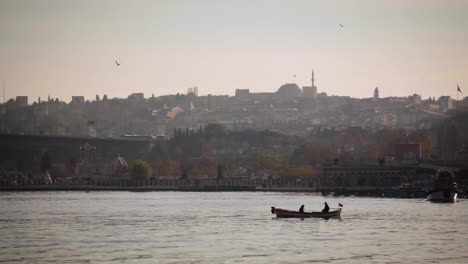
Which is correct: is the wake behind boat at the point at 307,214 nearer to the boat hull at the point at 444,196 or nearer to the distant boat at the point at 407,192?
the boat hull at the point at 444,196

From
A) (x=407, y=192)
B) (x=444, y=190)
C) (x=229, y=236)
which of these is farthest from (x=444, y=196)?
(x=229, y=236)

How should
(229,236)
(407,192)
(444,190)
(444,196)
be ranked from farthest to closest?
1. (407,192)
2. (444,196)
3. (444,190)
4. (229,236)

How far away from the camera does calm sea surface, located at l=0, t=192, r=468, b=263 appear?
8406 cm

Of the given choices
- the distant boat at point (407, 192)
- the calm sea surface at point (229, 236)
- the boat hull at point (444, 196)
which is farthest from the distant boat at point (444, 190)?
the distant boat at point (407, 192)

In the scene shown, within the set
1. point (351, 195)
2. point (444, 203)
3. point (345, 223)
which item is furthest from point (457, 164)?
point (345, 223)

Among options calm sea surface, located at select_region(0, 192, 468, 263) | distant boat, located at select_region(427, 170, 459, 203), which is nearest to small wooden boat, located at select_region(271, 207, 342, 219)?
calm sea surface, located at select_region(0, 192, 468, 263)

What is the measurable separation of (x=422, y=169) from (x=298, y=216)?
80.7m

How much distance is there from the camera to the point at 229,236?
96.9 m

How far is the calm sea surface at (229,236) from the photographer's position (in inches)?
3310

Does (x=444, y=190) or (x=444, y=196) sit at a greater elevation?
(x=444, y=190)

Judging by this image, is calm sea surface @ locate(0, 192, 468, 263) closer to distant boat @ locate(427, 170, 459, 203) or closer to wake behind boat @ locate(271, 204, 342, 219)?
wake behind boat @ locate(271, 204, 342, 219)

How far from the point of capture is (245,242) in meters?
92.1

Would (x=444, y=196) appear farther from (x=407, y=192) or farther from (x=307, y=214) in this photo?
(x=307, y=214)

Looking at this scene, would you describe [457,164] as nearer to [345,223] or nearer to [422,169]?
[422,169]
